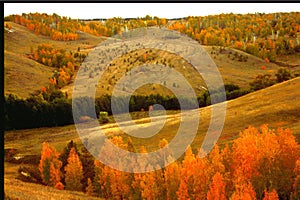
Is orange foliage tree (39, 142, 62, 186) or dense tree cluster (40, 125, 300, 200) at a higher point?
dense tree cluster (40, 125, 300, 200)

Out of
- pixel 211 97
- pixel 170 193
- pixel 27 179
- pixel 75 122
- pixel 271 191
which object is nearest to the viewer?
pixel 271 191

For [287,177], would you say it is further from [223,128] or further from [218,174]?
[223,128]

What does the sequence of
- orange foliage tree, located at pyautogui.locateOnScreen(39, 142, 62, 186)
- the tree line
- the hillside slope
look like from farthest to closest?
the tree line
the hillside slope
orange foliage tree, located at pyautogui.locateOnScreen(39, 142, 62, 186)

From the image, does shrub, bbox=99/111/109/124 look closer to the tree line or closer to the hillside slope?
the tree line

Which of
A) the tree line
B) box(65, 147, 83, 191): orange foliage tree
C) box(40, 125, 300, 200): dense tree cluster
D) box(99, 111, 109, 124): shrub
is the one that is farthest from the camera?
the tree line

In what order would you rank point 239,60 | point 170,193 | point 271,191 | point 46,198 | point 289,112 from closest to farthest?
point 46,198, point 271,191, point 170,193, point 289,112, point 239,60

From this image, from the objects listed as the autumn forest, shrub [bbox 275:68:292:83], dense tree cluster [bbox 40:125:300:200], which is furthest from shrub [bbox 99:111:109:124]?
shrub [bbox 275:68:292:83]

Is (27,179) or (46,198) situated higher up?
(46,198)

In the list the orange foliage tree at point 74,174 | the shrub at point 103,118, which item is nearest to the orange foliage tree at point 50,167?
the orange foliage tree at point 74,174

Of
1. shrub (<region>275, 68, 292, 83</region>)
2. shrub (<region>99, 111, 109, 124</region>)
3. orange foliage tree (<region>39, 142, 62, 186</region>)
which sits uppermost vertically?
shrub (<region>275, 68, 292, 83</region>)

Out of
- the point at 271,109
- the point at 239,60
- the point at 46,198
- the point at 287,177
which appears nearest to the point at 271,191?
the point at 287,177
